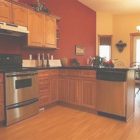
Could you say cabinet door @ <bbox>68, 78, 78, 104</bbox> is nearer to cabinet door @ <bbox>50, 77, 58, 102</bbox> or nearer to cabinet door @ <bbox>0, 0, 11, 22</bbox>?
cabinet door @ <bbox>50, 77, 58, 102</bbox>

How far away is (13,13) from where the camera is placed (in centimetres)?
339

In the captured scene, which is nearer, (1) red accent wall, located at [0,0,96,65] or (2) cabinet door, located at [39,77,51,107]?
(2) cabinet door, located at [39,77,51,107]

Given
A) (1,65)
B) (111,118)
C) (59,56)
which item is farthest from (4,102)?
(59,56)

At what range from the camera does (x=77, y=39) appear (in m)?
5.97

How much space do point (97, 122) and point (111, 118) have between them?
35 cm

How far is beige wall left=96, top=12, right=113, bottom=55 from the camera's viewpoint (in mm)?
7235

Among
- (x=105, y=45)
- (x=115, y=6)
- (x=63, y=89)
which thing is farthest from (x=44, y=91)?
(x=105, y=45)

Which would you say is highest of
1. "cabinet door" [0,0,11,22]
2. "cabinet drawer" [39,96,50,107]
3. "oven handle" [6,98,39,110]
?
"cabinet door" [0,0,11,22]

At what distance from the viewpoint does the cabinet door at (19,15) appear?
3429 millimetres

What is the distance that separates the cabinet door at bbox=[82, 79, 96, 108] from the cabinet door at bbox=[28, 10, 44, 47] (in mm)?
1381

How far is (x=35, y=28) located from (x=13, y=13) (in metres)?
0.64

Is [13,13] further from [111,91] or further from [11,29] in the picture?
[111,91]

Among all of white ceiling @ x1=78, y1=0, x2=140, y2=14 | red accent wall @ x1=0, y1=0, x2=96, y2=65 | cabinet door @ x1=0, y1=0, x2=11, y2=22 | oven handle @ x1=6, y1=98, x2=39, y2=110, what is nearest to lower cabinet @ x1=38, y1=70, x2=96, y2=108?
oven handle @ x1=6, y1=98, x2=39, y2=110

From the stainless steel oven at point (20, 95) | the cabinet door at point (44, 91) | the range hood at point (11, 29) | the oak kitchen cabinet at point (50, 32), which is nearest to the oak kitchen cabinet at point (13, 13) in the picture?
the range hood at point (11, 29)
